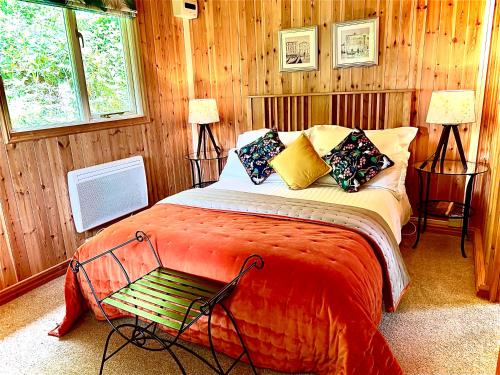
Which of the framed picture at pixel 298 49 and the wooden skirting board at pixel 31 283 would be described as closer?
the wooden skirting board at pixel 31 283

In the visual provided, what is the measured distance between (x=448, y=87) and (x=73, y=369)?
10.7ft

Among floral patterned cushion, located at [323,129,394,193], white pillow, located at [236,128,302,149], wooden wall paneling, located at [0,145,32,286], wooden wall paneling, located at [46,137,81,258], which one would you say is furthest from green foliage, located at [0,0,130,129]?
floral patterned cushion, located at [323,129,394,193]

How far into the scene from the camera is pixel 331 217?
2174 mm

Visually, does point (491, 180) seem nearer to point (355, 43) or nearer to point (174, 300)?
point (355, 43)

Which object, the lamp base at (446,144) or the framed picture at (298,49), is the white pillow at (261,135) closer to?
the framed picture at (298,49)

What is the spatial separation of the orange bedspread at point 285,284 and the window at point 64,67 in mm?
1347

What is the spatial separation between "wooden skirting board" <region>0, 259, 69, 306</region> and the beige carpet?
50 mm

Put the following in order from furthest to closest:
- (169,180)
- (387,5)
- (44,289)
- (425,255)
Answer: (169,180)
(387,5)
(425,255)
(44,289)

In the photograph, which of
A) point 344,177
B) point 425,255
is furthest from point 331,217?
point 425,255

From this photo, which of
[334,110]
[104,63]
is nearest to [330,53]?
[334,110]

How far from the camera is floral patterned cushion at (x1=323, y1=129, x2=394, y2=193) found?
9.04 ft

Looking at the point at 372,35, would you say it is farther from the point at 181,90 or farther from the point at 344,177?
the point at 181,90

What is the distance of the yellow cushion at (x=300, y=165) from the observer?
287 centimetres

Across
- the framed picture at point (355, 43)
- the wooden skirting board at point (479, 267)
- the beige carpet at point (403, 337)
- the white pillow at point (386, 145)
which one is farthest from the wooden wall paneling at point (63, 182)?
the wooden skirting board at point (479, 267)
